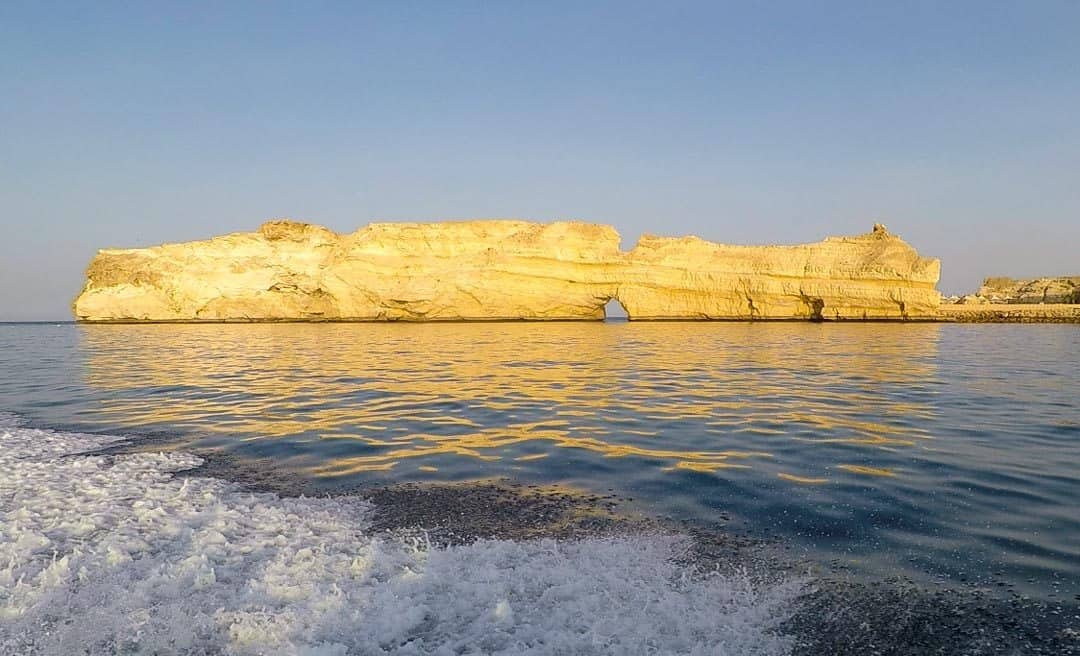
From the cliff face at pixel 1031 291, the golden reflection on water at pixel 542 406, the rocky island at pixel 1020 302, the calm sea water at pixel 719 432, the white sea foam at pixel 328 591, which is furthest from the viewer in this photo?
the cliff face at pixel 1031 291

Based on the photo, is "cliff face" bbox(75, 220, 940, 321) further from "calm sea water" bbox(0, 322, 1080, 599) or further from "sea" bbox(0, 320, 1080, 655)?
"sea" bbox(0, 320, 1080, 655)

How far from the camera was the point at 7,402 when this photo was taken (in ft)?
30.3

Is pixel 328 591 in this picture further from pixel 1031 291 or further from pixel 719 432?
pixel 1031 291

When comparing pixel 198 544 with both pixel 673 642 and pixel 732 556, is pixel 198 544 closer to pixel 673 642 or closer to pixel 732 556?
pixel 673 642

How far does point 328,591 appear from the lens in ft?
9.01

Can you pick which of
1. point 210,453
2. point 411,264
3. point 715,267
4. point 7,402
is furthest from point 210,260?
point 210,453

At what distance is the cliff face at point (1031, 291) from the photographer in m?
50.8

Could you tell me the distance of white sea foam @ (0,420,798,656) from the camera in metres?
2.36

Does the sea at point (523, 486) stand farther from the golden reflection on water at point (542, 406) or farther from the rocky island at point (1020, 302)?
the rocky island at point (1020, 302)

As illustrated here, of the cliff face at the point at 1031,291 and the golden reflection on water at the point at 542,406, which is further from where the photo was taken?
the cliff face at the point at 1031,291

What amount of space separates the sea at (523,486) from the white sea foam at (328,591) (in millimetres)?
13

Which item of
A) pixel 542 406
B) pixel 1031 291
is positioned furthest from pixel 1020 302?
pixel 542 406

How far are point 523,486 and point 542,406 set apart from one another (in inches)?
146

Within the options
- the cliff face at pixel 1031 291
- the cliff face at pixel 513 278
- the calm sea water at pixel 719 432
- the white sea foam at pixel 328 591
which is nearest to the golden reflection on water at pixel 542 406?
the calm sea water at pixel 719 432
